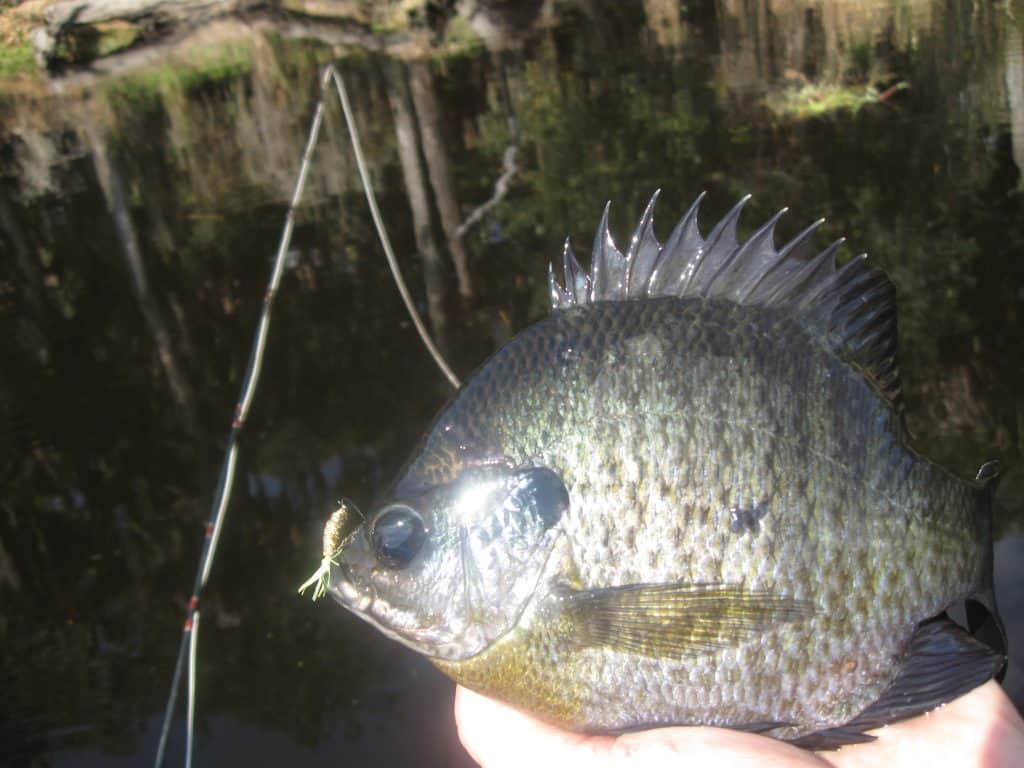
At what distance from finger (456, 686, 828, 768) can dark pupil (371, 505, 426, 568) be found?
44cm

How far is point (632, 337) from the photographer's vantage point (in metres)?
1.88

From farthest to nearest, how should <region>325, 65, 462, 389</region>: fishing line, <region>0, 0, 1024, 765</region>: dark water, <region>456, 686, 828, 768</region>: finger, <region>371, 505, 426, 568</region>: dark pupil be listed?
<region>325, 65, 462, 389</region>: fishing line < <region>0, 0, 1024, 765</region>: dark water < <region>371, 505, 426, 568</region>: dark pupil < <region>456, 686, 828, 768</region>: finger

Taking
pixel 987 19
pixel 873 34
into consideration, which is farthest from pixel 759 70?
pixel 987 19

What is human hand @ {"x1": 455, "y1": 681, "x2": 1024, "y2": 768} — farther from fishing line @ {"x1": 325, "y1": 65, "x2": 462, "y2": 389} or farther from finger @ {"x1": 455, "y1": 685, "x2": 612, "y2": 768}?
fishing line @ {"x1": 325, "y1": 65, "x2": 462, "y2": 389}

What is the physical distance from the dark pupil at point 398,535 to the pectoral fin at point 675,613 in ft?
1.12

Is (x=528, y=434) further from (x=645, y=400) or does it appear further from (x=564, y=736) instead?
(x=564, y=736)

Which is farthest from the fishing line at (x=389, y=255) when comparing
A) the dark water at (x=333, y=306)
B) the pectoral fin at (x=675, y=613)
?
the pectoral fin at (x=675, y=613)

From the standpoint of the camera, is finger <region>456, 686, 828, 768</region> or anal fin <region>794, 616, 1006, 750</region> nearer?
finger <region>456, 686, 828, 768</region>

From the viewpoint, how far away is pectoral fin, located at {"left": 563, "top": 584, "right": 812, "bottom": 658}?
1.76m

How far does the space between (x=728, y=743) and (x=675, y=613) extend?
269mm

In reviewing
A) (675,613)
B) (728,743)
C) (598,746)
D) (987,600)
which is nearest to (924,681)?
(987,600)

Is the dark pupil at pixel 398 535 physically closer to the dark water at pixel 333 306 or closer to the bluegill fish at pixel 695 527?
the bluegill fish at pixel 695 527

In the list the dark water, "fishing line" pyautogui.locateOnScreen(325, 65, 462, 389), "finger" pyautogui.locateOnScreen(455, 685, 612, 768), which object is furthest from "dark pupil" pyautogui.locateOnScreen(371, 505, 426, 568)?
the dark water

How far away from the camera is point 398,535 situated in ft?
6.06
